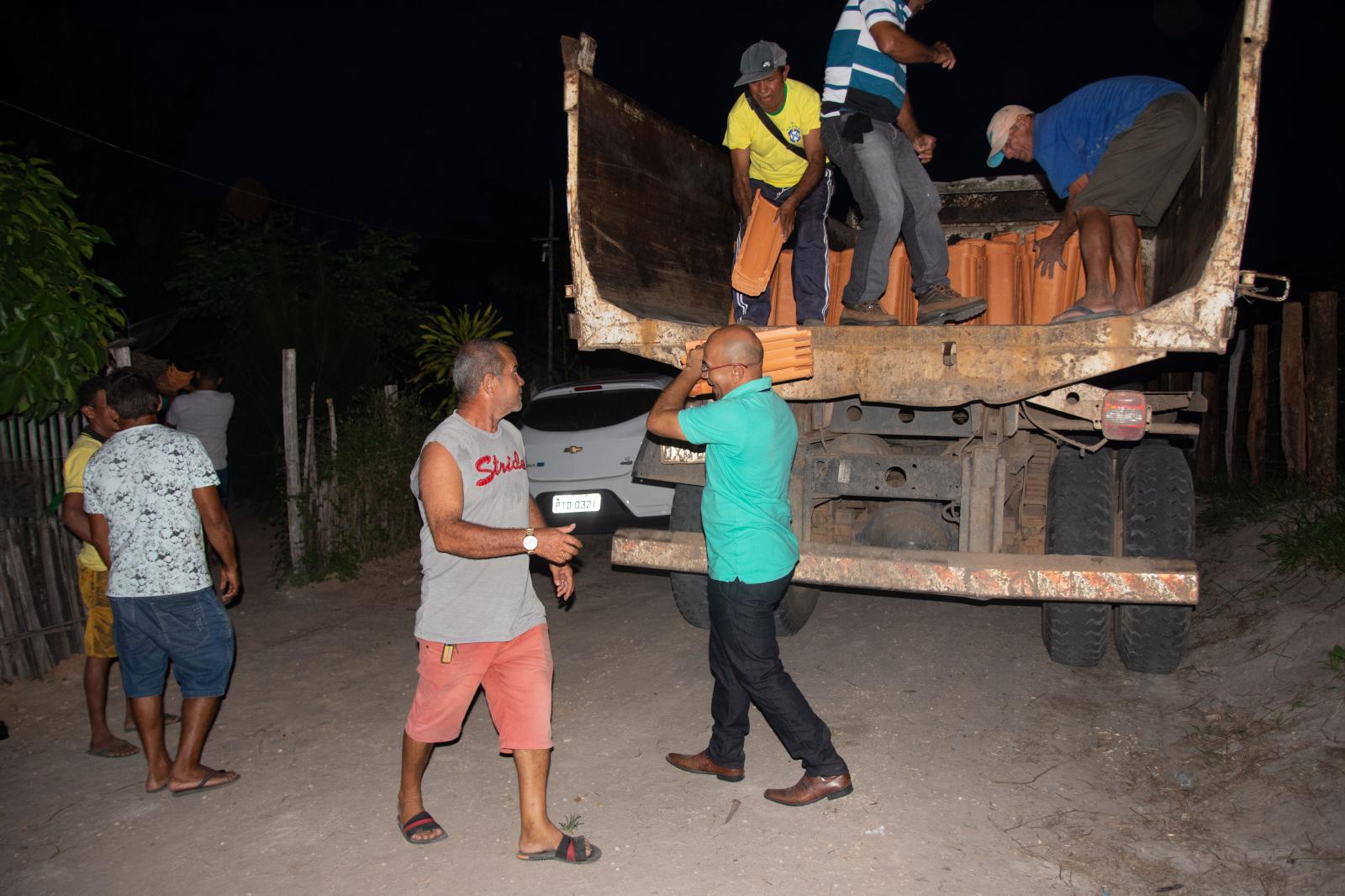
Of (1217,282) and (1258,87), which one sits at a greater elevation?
(1258,87)

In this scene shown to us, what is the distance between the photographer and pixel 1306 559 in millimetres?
5668

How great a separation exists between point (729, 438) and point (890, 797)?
159 cm

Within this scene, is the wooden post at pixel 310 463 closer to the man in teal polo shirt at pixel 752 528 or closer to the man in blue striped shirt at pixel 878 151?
the man in blue striped shirt at pixel 878 151

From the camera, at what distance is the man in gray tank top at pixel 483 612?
3.14 metres

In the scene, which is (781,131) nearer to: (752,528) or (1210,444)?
(752,528)

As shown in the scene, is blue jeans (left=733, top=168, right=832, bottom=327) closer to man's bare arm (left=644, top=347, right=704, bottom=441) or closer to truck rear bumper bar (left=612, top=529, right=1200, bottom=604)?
truck rear bumper bar (left=612, top=529, right=1200, bottom=604)

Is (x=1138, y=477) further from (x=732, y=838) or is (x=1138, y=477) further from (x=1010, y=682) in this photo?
(x=732, y=838)

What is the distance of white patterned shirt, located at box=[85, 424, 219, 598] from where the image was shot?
381cm

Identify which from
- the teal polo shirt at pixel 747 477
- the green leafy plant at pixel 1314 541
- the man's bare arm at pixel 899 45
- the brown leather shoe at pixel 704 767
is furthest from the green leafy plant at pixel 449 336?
the green leafy plant at pixel 1314 541

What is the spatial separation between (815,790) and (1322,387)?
5737 mm

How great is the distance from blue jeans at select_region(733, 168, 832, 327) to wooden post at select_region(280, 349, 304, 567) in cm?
417

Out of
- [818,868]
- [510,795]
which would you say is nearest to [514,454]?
[510,795]

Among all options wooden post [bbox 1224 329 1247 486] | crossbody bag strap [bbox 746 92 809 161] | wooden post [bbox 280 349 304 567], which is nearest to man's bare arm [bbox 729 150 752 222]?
crossbody bag strap [bbox 746 92 809 161]

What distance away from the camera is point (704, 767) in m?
3.89
